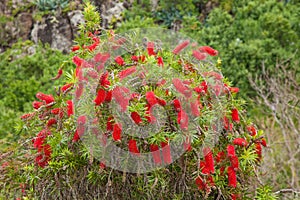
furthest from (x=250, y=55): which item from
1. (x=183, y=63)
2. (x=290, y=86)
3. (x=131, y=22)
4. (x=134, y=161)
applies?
(x=134, y=161)

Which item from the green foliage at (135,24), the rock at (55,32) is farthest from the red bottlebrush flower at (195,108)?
the rock at (55,32)

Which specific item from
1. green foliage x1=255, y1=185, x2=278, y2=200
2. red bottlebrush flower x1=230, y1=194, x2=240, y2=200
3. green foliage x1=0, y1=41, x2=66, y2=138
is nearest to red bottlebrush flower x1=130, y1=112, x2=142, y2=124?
red bottlebrush flower x1=230, y1=194, x2=240, y2=200

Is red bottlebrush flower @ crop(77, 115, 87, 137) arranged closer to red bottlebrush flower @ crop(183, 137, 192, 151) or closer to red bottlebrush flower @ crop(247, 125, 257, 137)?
red bottlebrush flower @ crop(183, 137, 192, 151)

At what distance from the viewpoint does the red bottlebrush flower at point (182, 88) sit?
2506 mm

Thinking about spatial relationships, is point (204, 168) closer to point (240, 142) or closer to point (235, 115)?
point (240, 142)

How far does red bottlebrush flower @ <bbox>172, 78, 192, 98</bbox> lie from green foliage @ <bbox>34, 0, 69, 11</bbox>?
5766 mm

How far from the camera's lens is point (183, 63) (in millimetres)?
2828

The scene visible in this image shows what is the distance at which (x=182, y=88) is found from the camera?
2.52 metres

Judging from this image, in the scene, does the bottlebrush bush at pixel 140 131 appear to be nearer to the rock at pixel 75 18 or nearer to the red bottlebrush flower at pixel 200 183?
the red bottlebrush flower at pixel 200 183

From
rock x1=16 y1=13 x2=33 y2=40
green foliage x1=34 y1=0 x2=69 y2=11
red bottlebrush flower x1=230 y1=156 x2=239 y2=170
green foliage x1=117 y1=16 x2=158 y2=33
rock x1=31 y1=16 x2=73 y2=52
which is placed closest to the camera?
red bottlebrush flower x1=230 y1=156 x2=239 y2=170

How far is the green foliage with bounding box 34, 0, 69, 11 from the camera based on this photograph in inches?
314

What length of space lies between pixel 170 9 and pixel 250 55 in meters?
1.75

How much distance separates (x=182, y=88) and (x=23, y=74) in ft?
A: 15.7

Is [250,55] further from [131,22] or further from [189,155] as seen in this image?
[189,155]
